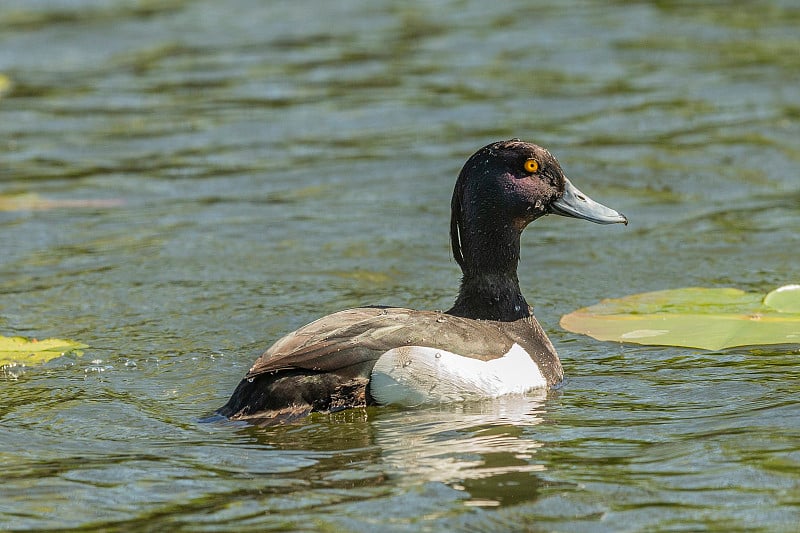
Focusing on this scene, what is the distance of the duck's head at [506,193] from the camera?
8125mm

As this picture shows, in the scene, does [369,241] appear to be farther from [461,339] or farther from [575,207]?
[461,339]

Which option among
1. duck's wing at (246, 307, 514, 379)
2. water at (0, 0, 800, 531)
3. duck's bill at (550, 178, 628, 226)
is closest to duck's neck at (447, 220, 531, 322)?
duck's bill at (550, 178, 628, 226)

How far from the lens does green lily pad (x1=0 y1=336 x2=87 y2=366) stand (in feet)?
27.2

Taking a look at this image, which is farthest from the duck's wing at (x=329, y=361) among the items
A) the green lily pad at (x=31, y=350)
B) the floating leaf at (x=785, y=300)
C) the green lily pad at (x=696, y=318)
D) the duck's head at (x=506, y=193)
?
the floating leaf at (x=785, y=300)

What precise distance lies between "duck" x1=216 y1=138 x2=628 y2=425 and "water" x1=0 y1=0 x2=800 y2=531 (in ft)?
0.44

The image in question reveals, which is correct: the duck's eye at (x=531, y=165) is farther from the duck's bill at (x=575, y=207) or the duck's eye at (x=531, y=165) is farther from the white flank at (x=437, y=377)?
the white flank at (x=437, y=377)

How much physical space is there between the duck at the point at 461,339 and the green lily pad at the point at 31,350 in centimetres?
162

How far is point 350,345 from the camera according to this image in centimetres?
713

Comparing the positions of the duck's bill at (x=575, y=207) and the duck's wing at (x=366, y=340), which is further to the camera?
the duck's bill at (x=575, y=207)

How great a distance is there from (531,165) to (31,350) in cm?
322

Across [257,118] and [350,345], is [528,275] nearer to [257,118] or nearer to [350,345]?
[350,345]

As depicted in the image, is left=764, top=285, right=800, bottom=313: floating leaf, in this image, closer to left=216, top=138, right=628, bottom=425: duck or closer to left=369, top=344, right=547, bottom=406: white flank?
left=216, top=138, right=628, bottom=425: duck

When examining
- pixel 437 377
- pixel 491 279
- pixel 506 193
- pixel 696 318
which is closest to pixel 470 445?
pixel 437 377

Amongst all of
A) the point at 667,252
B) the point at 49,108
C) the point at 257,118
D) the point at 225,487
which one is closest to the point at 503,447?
the point at 225,487
